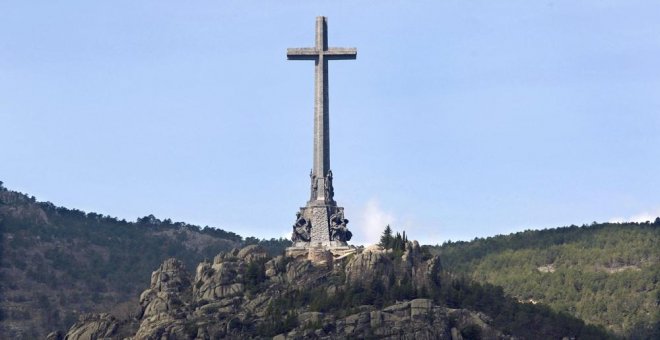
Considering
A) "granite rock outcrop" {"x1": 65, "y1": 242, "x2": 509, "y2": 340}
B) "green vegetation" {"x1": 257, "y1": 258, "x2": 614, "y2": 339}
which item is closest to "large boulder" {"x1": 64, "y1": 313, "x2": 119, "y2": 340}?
"granite rock outcrop" {"x1": 65, "y1": 242, "x2": 509, "y2": 340}

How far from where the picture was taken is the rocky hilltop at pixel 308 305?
613 ft

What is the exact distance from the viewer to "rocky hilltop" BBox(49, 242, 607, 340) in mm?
186750


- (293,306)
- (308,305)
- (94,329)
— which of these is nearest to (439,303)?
(308,305)

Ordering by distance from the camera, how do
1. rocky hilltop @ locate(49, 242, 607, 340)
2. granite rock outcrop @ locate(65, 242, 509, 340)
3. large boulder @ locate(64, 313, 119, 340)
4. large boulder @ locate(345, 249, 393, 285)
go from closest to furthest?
granite rock outcrop @ locate(65, 242, 509, 340)
rocky hilltop @ locate(49, 242, 607, 340)
large boulder @ locate(64, 313, 119, 340)
large boulder @ locate(345, 249, 393, 285)

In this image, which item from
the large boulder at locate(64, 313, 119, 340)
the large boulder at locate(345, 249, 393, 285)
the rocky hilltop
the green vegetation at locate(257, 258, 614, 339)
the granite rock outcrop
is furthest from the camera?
the large boulder at locate(345, 249, 393, 285)

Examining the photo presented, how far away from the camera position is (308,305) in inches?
7564

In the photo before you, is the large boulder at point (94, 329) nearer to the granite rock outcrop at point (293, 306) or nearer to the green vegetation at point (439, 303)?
the granite rock outcrop at point (293, 306)

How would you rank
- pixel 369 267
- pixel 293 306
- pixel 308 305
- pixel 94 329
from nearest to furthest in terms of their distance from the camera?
pixel 94 329, pixel 293 306, pixel 308 305, pixel 369 267

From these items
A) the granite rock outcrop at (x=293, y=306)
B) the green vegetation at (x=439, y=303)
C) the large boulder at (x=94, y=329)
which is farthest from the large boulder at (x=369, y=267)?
the large boulder at (x=94, y=329)

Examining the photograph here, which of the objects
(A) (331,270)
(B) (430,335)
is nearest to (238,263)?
(A) (331,270)

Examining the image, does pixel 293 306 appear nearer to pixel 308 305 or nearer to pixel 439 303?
pixel 308 305

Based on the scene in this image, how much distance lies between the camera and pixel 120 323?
19312cm

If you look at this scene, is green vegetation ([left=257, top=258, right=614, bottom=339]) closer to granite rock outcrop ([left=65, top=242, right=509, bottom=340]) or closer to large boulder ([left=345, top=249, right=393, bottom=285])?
granite rock outcrop ([left=65, top=242, right=509, bottom=340])

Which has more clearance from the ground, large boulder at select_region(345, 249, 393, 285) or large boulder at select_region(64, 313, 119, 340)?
large boulder at select_region(345, 249, 393, 285)
